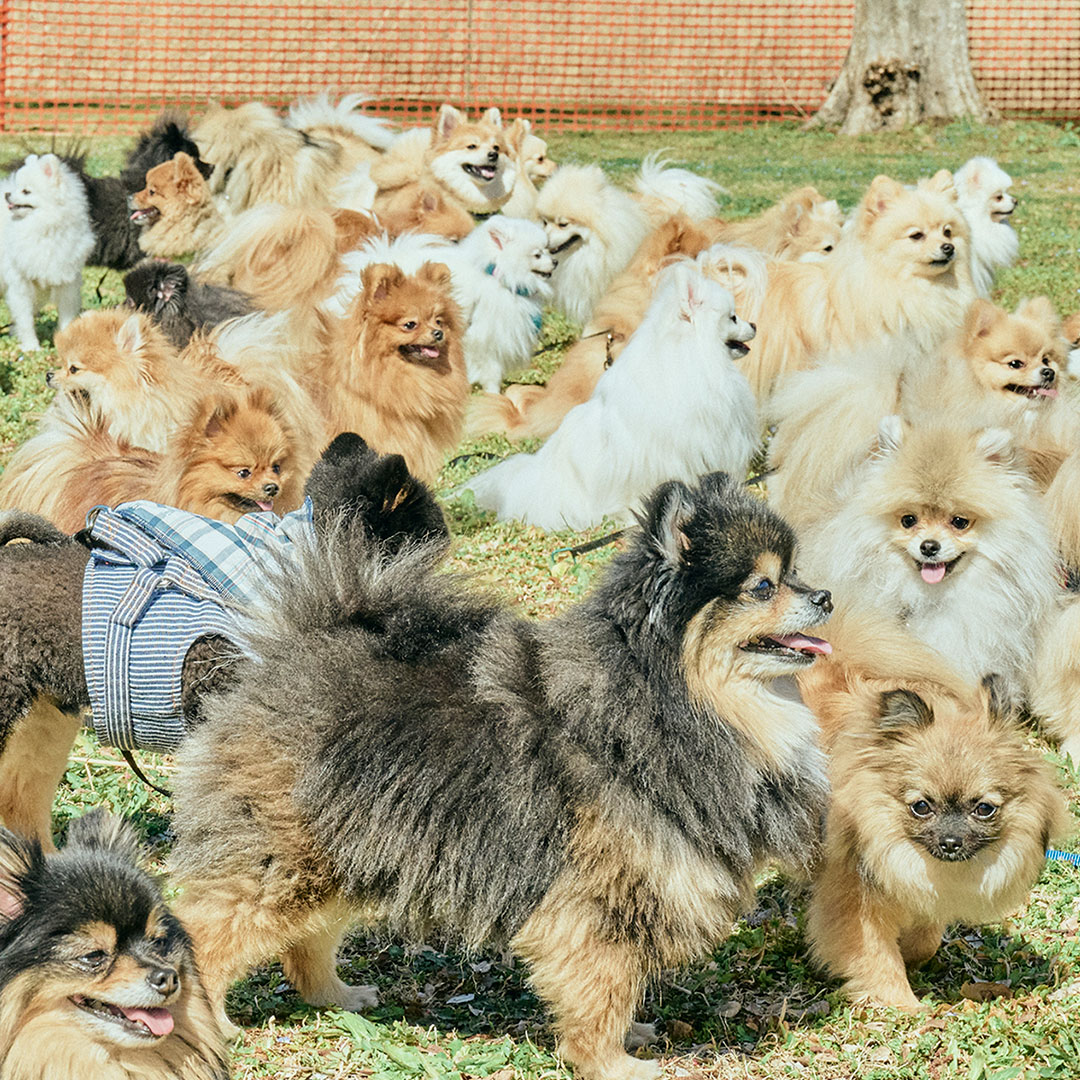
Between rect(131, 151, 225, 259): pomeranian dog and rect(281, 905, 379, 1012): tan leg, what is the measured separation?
8.89 metres

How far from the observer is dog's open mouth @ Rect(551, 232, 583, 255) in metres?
11.2

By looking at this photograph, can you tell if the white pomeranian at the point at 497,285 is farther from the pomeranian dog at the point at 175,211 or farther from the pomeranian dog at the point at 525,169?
the pomeranian dog at the point at 175,211

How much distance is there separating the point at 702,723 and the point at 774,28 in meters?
21.6

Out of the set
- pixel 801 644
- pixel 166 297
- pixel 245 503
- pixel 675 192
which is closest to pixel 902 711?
pixel 801 644

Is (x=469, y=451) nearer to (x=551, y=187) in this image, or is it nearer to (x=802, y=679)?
(x=551, y=187)

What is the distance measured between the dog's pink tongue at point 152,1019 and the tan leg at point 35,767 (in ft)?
4.34

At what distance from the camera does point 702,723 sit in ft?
11.0

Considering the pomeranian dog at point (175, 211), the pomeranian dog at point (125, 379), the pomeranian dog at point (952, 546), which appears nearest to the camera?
the pomeranian dog at point (952, 546)

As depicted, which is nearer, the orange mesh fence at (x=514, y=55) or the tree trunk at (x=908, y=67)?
the tree trunk at (x=908, y=67)

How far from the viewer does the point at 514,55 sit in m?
22.8

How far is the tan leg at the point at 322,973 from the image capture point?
384 centimetres

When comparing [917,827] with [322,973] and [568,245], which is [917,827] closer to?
[322,973]

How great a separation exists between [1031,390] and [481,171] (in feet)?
23.3

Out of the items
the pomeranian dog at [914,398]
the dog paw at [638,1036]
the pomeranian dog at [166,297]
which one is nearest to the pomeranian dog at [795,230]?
the pomeranian dog at [914,398]
